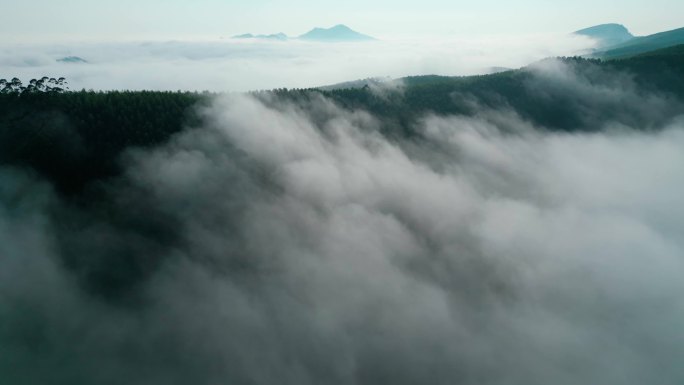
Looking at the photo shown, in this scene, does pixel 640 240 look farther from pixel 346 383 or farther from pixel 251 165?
pixel 251 165

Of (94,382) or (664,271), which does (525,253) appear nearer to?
(664,271)

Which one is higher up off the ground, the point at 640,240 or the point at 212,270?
the point at 212,270

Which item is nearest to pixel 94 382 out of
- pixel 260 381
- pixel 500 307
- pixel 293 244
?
pixel 260 381

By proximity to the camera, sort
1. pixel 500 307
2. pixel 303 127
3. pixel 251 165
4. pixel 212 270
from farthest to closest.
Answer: pixel 303 127
pixel 251 165
pixel 500 307
pixel 212 270

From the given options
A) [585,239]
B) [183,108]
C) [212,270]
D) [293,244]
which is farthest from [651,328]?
[183,108]

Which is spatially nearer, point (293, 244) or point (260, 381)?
point (260, 381)

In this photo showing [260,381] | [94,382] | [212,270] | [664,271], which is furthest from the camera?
[664,271]

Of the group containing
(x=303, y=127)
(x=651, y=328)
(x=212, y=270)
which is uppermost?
(x=303, y=127)

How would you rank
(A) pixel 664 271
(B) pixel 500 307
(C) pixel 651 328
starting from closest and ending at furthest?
(C) pixel 651 328 < (B) pixel 500 307 < (A) pixel 664 271

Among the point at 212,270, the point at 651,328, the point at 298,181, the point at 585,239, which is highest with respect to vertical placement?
the point at 298,181
